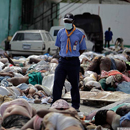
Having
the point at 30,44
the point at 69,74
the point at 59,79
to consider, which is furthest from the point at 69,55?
the point at 30,44

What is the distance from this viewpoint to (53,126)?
155 inches

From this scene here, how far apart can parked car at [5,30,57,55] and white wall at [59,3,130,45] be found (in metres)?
16.1

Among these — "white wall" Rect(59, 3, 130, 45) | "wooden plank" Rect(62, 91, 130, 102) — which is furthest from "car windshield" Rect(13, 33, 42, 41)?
"white wall" Rect(59, 3, 130, 45)

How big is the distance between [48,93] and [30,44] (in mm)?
8763

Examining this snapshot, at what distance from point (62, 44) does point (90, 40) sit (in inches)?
640

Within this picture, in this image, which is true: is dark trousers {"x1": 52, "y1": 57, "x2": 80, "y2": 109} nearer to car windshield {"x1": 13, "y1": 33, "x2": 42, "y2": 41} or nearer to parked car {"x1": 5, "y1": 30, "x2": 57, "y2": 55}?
parked car {"x1": 5, "y1": 30, "x2": 57, "y2": 55}

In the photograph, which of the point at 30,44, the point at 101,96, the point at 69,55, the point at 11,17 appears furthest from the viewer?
the point at 11,17

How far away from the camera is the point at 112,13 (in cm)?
3378

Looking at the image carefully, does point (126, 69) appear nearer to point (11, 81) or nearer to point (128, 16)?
point (11, 81)

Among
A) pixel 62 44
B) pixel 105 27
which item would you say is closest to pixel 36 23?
pixel 105 27

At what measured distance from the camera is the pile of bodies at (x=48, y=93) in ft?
13.7

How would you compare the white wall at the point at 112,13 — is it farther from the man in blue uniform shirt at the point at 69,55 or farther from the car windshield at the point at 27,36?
the man in blue uniform shirt at the point at 69,55

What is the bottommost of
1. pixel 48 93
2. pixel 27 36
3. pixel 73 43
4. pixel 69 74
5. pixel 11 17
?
pixel 48 93

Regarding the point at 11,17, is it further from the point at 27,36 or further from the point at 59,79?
the point at 59,79
